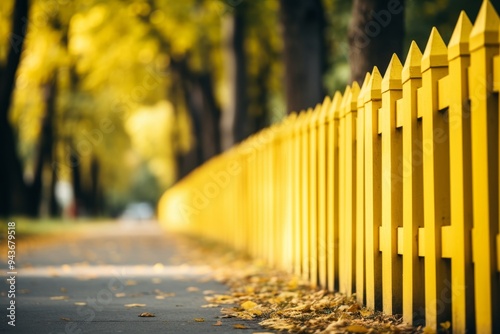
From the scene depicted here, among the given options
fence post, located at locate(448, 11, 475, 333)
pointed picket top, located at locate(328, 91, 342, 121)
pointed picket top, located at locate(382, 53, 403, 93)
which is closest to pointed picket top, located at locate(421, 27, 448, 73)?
fence post, located at locate(448, 11, 475, 333)

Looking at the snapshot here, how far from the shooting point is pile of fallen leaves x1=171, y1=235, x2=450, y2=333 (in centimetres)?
519

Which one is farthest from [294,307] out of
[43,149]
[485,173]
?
[43,149]

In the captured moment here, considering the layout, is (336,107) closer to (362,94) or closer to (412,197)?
(362,94)

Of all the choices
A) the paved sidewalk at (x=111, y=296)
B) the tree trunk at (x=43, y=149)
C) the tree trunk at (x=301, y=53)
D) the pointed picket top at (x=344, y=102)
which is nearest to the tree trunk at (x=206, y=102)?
the tree trunk at (x=43, y=149)

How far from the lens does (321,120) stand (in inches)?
303

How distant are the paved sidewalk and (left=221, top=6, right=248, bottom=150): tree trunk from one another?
328 inches

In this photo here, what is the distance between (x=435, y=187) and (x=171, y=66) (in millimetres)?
24527

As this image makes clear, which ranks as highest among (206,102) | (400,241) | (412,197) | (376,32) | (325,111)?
(206,102)

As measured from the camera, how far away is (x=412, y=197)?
5.09 metres

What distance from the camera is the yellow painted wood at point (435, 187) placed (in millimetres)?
4672

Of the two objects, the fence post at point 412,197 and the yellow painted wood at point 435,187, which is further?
the fence post at point 412,197

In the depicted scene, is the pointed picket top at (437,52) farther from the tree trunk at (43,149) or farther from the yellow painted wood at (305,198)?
the tree trunk at (43,149)

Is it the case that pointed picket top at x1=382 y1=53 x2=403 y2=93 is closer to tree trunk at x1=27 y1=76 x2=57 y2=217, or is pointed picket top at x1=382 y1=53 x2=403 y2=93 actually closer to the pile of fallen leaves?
the pile of fallen leaves

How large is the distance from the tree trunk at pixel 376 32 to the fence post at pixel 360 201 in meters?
3.11
